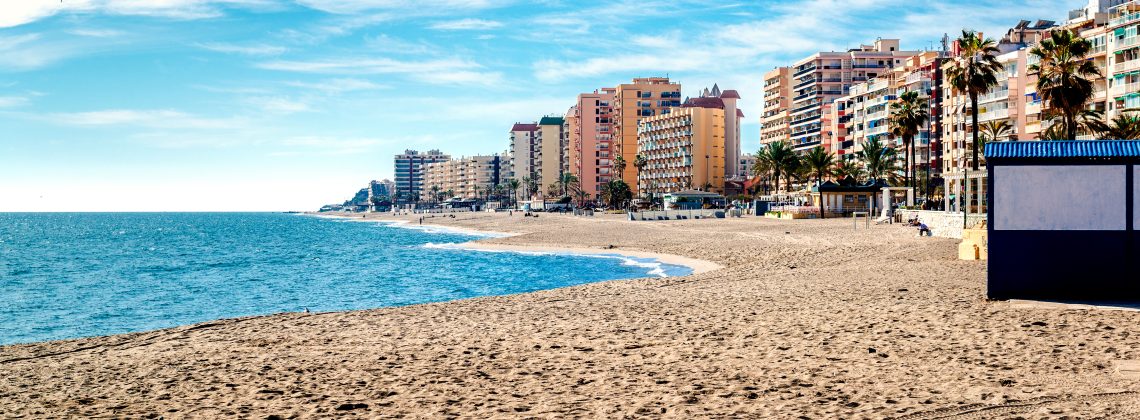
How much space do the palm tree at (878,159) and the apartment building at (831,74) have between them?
3239 cm

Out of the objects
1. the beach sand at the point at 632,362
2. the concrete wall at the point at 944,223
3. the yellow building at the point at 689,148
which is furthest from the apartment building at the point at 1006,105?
the yellow building at the point at 689,148

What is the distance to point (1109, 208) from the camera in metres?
16.2

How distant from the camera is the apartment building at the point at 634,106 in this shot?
7446 inches

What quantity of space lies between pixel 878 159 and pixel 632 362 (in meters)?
96.5

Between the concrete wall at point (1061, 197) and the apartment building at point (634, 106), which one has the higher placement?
the apartment building at point (634, 106)

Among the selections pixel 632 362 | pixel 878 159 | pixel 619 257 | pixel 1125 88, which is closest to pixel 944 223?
pixel 619 257

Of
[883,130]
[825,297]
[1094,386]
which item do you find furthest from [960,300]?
[883,130]

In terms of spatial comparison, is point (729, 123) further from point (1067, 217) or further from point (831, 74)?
point (1067, 217)

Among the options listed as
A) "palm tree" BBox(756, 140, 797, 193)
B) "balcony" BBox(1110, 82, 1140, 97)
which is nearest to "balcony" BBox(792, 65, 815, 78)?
"palm tree" BBox(756, 140, 797, 193)

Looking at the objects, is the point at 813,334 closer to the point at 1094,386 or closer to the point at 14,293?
the point at 1094,386

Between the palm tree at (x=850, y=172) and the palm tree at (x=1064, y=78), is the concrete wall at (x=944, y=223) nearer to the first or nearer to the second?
the palm tree at (x=1064, y=78)

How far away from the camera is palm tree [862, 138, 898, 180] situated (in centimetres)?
10221

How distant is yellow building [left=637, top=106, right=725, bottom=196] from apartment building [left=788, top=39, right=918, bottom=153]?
74.6ft

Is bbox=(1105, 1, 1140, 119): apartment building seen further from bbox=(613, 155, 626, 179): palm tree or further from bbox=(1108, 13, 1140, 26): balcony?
bbox=(613, 155, 626, 179): palm tree
